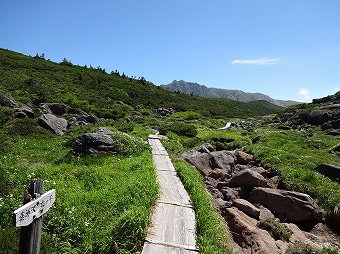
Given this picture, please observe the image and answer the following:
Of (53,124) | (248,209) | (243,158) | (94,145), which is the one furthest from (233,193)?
(53,124)

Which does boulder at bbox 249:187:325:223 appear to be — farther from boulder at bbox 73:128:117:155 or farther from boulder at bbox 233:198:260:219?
boulder at bbox 73:128:117:155

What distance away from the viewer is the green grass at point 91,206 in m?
7.93

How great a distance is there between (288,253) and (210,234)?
2493 millimetres

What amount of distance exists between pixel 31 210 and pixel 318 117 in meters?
43.5

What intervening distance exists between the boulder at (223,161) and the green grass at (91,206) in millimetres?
3868

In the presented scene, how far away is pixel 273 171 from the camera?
1777 centimetres

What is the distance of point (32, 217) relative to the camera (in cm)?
525

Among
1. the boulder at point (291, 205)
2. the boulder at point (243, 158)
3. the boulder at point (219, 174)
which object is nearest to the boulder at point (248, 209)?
the boulder at point (291, 205)

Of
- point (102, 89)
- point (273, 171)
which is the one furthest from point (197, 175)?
point (102, 89)

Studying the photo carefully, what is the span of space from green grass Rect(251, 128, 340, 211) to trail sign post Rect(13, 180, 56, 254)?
11.8m

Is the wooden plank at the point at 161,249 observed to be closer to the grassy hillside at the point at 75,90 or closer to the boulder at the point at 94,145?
the boulder at the point at 94,145

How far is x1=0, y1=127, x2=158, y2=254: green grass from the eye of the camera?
793 centimetres

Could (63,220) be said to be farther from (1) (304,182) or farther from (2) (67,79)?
(2) (67,79)

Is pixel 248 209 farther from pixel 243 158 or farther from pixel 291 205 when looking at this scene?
pixel 243 158
